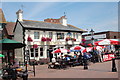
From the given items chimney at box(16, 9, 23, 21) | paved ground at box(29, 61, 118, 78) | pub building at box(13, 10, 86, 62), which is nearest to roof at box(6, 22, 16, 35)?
pub building at box(13, 10, 86, 62)

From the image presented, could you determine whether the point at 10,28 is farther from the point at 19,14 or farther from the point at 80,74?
the point at 80,74

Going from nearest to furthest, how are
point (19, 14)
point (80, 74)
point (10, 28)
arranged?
point (80, 74)
point (19, 14)
point (10, 28)

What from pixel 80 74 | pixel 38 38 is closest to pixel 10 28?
pixel 38 38

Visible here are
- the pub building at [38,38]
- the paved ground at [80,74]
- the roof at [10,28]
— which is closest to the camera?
the paved ground at [80,74]

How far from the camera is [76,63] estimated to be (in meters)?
15.7

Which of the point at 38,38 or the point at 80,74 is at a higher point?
the point at 38,38

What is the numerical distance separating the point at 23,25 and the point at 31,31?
4.40 ft

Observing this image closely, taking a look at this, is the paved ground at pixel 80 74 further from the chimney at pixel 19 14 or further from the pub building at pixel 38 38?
A: the chimney at pixel 19 14

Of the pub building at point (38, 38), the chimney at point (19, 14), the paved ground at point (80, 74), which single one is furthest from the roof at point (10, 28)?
the paved ground at point (80, 74)

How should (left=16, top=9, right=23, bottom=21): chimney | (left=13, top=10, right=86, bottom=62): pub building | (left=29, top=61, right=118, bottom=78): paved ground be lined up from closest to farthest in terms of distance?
(left=29, top=61, right=118, bottom=78): paved ground < (left=13, top=10, right=86, bottom=62): pub building < (left=16, top=9, right=23, bottom=21): chimney

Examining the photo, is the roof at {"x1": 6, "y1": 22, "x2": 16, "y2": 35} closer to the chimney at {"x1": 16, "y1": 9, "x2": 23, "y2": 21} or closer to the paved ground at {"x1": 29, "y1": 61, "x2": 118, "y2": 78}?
the chimney at {"x1": 16, "y1": 9, "x2": 23, "y2": 21}

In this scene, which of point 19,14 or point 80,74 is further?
point 19,14

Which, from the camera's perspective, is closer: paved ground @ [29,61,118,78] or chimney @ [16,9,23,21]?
paved ground @ [29,61,118,78]

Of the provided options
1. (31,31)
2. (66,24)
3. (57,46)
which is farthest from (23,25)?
(66,24)
